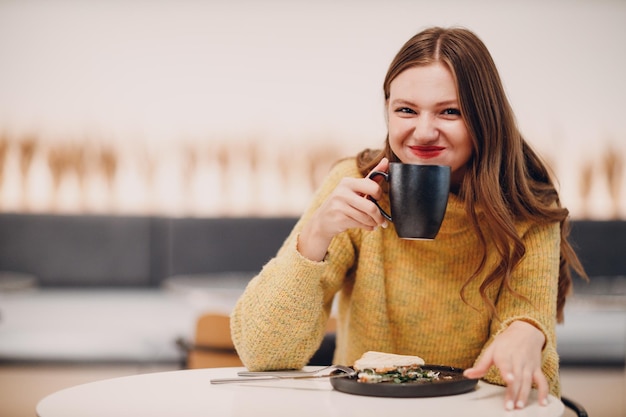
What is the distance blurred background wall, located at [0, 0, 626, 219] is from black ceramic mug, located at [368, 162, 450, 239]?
10.4 feet

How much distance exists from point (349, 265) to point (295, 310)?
0.21 m

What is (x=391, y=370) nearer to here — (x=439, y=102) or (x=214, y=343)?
(x=439, y=102)

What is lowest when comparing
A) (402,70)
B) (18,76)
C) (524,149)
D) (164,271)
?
(164,271)

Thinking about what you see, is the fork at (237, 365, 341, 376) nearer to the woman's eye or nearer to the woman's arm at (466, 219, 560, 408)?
the woman's arm at (466, 219, 560, 408)

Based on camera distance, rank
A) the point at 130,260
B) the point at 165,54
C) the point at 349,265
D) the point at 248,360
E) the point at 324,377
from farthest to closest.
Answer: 1. the point at 165,54
2. the point at 130,260
3. the point at 349,265
4. the point at 248,360
5. the point at 324,377

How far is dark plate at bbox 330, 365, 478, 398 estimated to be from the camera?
3.22 feet

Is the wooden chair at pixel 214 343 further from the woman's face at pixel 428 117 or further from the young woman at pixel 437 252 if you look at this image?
the woman's face at pixel 428 117

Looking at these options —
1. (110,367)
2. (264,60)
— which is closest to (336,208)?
(110,367)

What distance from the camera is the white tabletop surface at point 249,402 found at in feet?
3.01

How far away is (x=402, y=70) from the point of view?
132 centimetres

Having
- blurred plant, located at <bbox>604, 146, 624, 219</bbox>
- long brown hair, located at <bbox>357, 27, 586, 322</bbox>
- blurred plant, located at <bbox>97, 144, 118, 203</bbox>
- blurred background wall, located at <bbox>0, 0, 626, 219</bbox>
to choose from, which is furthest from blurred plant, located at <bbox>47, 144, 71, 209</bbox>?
long brown hair, located at <bbox>357, 27, 586, 322</bbox>

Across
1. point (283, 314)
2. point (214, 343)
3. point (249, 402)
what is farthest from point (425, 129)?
point (214, 343)

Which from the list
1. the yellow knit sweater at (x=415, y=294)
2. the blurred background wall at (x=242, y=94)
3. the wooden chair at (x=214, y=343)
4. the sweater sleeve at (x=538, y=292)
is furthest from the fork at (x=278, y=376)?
the blurred background wall at (x=242, y=94)

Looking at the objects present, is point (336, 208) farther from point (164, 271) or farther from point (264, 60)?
point (264, 60)
